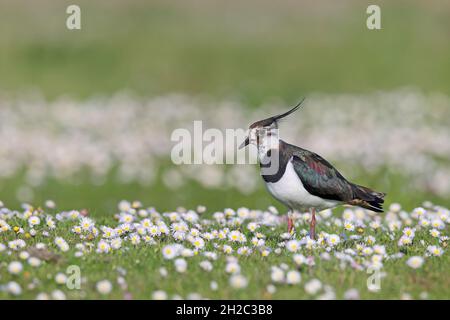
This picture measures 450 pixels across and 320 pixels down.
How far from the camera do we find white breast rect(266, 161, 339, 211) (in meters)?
8.57

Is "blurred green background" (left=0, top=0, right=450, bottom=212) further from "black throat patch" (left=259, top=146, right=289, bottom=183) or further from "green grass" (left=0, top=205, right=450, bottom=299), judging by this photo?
"green grass" (left=0, top=205, right=450, bottom=299)

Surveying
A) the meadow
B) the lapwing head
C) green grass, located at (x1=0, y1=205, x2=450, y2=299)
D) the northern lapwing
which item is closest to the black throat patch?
the northern lapwing

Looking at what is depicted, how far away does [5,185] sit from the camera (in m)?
16.3

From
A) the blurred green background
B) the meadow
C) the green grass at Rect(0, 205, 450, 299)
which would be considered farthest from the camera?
the blurred green background

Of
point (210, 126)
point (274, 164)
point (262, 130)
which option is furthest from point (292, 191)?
point (210, 126)

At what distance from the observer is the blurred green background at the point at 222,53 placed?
25375mm

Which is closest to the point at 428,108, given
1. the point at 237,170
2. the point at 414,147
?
the point at 414,147

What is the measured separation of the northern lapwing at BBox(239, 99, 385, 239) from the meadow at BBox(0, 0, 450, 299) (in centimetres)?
44

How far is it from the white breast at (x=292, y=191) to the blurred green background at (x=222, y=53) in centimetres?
1407

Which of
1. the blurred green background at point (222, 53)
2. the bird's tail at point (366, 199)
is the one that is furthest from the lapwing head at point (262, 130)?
the blurred green background at point (222, 53)

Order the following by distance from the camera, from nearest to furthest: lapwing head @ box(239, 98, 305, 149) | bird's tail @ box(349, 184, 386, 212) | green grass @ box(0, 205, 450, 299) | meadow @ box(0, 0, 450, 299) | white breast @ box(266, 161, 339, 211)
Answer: green grass @ box(0, 205, 450, 299)
meadow @ box(0, 0, 450, 299)
white breast @ box(266, 161, 339, 211)
lapwing head @ box(239, 98, 305, 149)
bird's tail @ box(349, 184, 386, 212)

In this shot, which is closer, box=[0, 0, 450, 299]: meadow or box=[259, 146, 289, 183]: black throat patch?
box=[0, 0, 450, 299]: meadow
